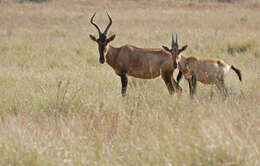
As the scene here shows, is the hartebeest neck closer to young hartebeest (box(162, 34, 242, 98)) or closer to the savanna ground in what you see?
the savanna ground

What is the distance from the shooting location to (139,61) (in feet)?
31.0

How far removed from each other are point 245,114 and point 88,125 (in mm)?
1960

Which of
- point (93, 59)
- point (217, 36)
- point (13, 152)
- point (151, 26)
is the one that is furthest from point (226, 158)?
point (151, 26)

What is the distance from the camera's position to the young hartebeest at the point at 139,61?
9.20 meters

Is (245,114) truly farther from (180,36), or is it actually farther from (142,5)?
(142,5)

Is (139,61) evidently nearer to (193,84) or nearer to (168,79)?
(168,79)

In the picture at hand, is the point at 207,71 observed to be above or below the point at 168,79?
above

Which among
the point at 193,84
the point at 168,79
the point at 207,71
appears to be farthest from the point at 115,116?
the point at 168,79

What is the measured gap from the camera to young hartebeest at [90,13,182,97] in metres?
9.20

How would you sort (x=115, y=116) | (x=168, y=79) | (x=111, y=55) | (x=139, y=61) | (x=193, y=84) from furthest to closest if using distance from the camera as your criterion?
(x=111, y=55)
(x=139, y=61)
(x=168, y=79)
(x=193, y=84)
(x=115, y=116)

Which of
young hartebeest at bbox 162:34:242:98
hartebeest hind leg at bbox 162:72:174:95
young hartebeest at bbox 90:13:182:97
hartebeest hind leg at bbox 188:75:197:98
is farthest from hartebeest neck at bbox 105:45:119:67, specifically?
hartebeest hind leg at bbox 188:75:197:98

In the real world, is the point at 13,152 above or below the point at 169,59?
below

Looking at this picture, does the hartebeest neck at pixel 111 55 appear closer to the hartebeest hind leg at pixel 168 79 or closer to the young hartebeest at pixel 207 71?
the hartebeest hind leg at pixel 168 79

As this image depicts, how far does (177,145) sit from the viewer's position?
190 inches
